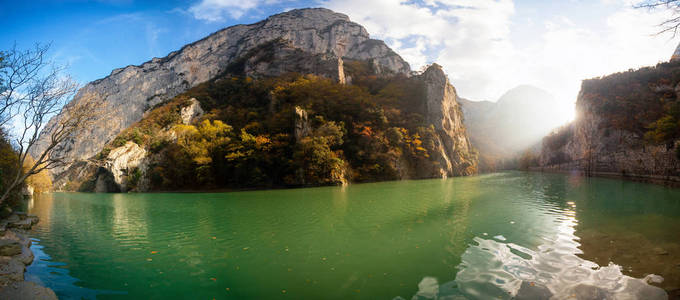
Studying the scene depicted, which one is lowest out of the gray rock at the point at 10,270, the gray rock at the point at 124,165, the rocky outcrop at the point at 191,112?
the gray rock at the point at 10,270

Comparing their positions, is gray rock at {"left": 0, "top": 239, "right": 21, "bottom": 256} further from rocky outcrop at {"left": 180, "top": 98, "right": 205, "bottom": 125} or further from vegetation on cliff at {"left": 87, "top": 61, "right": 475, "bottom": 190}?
rocky outcrop at {"left": 180, "top": 98, "right": 205, "bottom": 125}

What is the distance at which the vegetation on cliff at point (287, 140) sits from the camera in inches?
1447

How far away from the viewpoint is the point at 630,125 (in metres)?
37.5

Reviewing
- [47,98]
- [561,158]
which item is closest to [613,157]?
[561,158]

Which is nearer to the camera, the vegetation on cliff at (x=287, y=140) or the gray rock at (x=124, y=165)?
the vegetation on cliff at (x=287, y=140)

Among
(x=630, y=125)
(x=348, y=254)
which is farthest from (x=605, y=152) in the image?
(x=348, y=254)

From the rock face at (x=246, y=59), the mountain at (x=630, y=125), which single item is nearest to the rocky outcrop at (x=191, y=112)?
the rock face at (x=246, y=59)

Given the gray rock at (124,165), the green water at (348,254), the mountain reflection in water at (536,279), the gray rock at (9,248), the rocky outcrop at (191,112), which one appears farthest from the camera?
the rocky outcrop at (191,112)

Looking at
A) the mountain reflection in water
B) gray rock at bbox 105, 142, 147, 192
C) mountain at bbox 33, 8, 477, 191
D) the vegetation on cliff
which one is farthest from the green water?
gray rock at bbox 105, 142, 147, 192

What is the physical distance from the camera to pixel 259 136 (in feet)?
127

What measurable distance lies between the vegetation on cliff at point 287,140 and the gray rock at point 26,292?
98.5 ft

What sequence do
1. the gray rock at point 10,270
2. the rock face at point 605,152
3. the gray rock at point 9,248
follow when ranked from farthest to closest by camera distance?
the rock face at point 605,152
the gray rock at point 9,248
the gray rock at point 10,270

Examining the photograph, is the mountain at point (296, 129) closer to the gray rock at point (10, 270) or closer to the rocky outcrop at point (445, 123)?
the rocky outcrop at point (445, 123)

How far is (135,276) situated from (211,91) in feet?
190
